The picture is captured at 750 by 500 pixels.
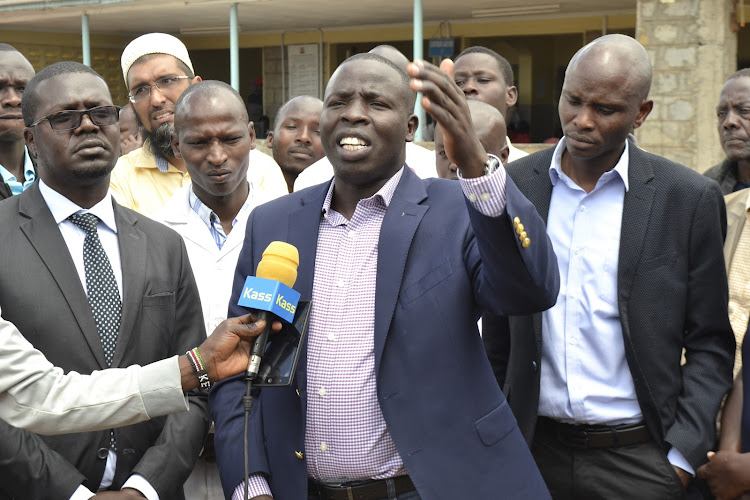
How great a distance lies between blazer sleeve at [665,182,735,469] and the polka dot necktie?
2119mm

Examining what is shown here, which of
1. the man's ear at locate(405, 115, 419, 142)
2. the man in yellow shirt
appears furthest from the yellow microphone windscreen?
the man in yellow shirt

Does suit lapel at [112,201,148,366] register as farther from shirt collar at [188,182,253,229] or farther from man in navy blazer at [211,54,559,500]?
shirt collar at [188,182,253,229]

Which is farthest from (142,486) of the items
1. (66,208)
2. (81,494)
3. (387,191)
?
(387,191)

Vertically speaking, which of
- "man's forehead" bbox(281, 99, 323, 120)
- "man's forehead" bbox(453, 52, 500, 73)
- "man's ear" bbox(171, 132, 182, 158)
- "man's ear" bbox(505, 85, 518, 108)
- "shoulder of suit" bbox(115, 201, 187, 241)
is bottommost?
"shoulder of suit" bbox(115, 201, 187, 241)

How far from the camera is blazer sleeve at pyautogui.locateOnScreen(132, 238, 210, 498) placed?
3.26 meters

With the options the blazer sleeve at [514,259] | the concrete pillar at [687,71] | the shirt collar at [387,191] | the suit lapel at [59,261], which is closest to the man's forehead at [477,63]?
the shirt collar at [387,191]

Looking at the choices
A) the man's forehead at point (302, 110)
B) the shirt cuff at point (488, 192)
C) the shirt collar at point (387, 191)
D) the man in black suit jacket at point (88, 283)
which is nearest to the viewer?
the shirt cuff at point (488, 192)

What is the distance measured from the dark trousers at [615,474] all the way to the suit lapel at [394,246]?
1.18m

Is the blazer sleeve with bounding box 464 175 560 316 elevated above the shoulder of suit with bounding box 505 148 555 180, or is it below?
below

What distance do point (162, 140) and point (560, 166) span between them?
7.97 feet

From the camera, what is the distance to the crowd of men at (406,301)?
2.75 metres

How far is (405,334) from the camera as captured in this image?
2766 mm

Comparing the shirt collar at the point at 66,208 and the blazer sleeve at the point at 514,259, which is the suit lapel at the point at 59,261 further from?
the blazer sleeve at the point at 514,259

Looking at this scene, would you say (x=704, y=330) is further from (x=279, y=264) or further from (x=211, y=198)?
(x=211, y=198)
